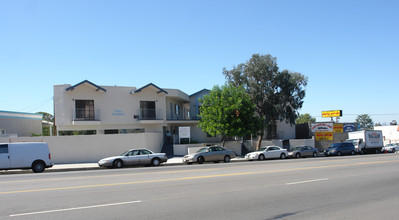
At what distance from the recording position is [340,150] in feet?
115

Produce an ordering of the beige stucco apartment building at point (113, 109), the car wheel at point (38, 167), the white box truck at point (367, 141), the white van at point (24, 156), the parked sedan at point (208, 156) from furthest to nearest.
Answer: the white box truck at point (367, 141) → the beige stucco apartment building at point (113, 109) → the parked sedan at point (208, 156) → the car wheel at point (38, 167) → the white van at point (24, 156)

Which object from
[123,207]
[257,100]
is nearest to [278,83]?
[257,100]

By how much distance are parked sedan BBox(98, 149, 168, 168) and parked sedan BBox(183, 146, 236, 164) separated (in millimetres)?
2113

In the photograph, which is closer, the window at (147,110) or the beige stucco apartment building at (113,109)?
the beige stucco apartment building at (113,109)

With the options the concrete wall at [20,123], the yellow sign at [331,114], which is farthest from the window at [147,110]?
the yellow sign at [331,114]

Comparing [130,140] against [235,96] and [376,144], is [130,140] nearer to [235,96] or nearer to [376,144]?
[235,96]

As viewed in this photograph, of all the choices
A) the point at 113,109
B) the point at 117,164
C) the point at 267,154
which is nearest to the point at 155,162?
the point at 117,164

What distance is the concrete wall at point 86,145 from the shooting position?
85.5ft

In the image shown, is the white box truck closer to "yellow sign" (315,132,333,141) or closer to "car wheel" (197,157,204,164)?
"yellow sign" (315,132,333,141)

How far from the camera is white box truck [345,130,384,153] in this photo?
121 ft

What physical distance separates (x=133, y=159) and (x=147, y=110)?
14.8m

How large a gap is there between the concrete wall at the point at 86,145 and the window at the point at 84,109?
7.34 metres

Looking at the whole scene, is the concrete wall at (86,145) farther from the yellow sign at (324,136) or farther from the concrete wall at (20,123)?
the yellow sign at (324,136)

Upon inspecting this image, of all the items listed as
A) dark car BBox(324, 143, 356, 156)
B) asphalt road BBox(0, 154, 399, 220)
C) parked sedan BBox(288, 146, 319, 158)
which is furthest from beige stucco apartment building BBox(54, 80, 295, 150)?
asphalt road BBox(0, 154, 399, 220)
